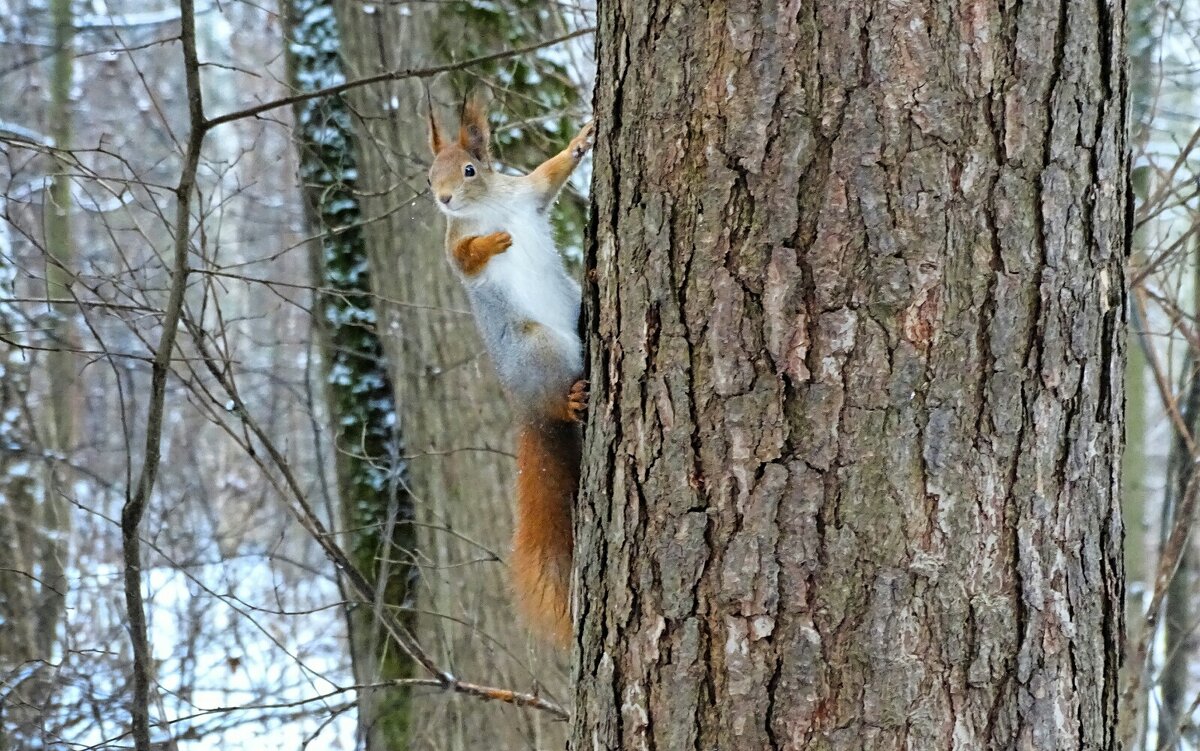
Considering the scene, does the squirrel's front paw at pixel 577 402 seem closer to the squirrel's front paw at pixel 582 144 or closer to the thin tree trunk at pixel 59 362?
the squirrel's front paw at pixel 582 144

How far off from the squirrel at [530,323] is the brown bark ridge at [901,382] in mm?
677

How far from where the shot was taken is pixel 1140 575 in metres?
6.24

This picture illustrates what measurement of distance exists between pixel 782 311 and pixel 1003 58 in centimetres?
41

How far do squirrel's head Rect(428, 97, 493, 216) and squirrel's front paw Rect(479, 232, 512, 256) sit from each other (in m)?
0.27

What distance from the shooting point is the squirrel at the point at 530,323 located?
6.98 ft

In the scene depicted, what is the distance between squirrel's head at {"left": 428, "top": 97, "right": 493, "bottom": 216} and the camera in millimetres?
2721

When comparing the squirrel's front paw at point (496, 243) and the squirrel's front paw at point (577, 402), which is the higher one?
the squirrel's front paw at point (496, 243)

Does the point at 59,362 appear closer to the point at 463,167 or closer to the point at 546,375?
the point at 463,167

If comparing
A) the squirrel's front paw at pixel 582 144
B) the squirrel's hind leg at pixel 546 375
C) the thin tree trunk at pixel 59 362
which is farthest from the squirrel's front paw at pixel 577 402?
the thin tree trunk at pixel 59 362

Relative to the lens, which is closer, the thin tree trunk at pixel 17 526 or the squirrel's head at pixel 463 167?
the squirrel's head at pixel 463 167

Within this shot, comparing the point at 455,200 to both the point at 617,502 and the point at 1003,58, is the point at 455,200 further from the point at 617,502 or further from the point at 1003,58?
the point at 1003,58

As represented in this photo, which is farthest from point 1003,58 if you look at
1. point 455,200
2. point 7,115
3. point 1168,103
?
point 1168,103

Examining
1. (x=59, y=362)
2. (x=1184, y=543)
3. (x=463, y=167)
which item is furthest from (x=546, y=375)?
(x=59, y=362)

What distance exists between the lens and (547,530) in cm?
213
